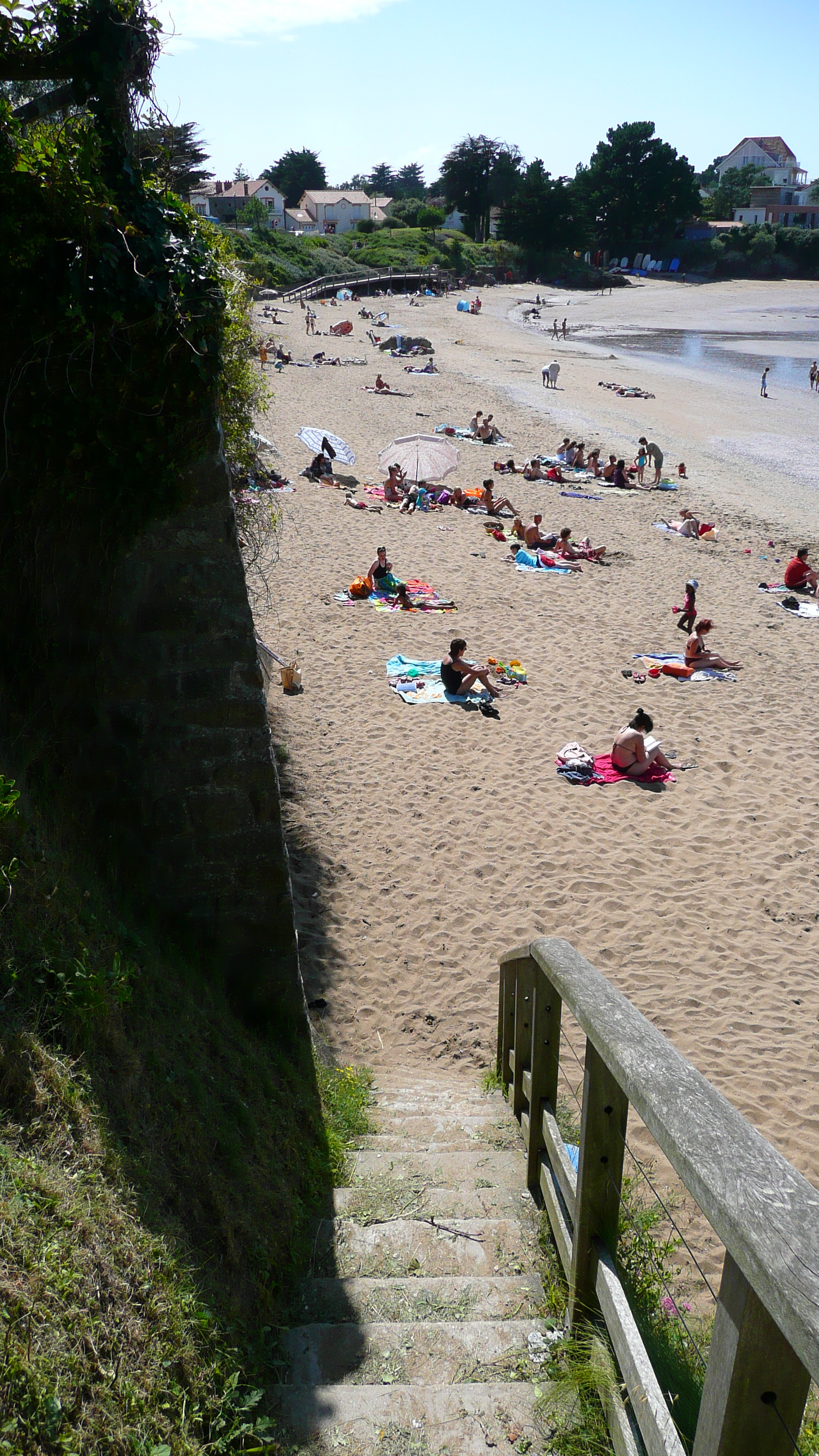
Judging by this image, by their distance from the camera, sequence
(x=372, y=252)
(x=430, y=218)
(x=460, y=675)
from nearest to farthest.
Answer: (x=460, y=675) < (x=372, y=252) < (x=430, y=218)

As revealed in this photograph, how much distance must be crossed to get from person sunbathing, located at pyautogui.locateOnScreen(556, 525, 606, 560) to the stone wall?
1182 centimetres

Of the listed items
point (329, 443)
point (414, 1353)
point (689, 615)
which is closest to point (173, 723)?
point (414, 1353)

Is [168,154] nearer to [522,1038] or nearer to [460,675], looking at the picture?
[522,1038]

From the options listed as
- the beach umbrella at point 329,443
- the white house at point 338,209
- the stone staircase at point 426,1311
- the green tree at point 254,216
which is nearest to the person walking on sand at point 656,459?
the beach umbrella at point 329,443

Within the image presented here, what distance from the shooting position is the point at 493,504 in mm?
17453

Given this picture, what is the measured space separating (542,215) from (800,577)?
2956 inches

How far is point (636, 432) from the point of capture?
26.5 meters

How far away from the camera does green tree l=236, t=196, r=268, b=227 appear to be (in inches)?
2475

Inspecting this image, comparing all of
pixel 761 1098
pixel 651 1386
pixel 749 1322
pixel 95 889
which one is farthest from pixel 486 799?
pixel 749 1322

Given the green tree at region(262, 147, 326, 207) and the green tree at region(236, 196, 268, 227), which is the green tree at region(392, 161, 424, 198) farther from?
the green tree at region(236, 196, 268, 227)

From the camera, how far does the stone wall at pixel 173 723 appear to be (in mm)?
3750

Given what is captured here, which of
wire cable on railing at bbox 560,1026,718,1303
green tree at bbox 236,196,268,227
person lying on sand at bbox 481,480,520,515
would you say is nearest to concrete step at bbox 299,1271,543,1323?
wire cable on railing at bbox 560,1026,718,1303

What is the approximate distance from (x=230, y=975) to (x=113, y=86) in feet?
12.4

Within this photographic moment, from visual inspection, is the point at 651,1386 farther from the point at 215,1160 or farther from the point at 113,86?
the point at 113,86
